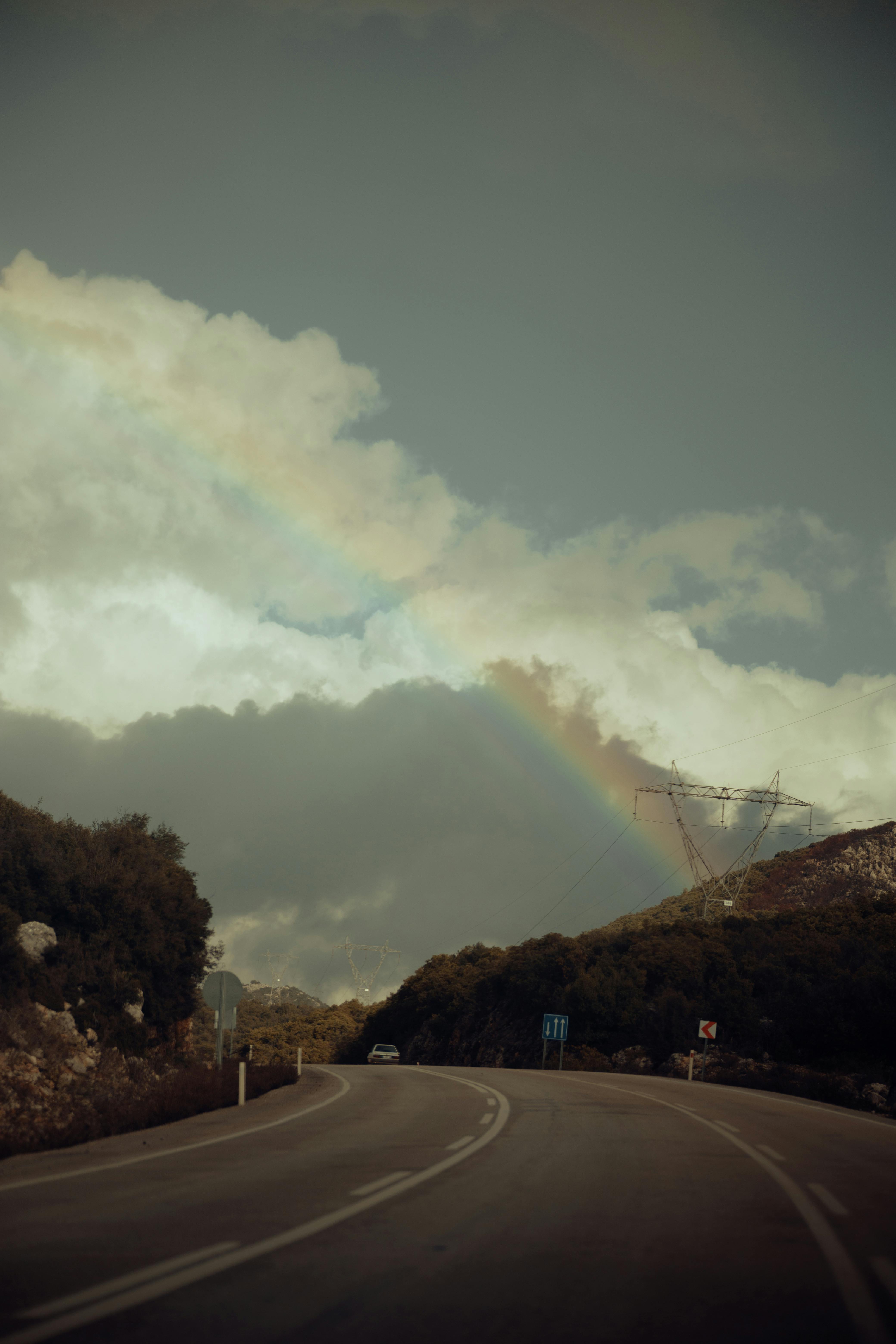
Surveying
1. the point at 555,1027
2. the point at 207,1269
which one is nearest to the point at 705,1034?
the point at 555,1027

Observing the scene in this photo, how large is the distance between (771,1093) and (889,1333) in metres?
26.1

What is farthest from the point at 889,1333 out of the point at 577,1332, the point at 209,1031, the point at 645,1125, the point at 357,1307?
the point at 209,1031

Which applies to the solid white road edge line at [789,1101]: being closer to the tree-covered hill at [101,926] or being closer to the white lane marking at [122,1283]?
the white lane marking at [122,1283]

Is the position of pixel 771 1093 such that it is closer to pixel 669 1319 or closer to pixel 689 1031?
pixel 689 1031

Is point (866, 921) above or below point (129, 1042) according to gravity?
above

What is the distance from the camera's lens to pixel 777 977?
163 feet

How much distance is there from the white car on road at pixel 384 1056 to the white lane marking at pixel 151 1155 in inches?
1498

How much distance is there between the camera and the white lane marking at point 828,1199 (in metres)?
9.28

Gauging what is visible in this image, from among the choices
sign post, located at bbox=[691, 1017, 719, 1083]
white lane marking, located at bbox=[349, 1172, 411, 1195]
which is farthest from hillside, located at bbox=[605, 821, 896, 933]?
white lane marking, located at bbox=[349, 1172, 411, 1195]

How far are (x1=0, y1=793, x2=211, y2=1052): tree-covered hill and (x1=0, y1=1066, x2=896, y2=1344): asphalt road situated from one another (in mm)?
17921

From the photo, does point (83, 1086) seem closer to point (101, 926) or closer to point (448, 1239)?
point (101, 926)

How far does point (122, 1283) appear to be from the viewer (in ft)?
19.5

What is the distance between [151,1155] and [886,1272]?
897 cm

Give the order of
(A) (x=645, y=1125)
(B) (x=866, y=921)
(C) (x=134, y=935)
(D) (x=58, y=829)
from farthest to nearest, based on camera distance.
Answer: (B) (x=866, y=921) → (D) (x=58, y=829) → (C) (x=134, y=935) → (A) (x=645, y=1125)
